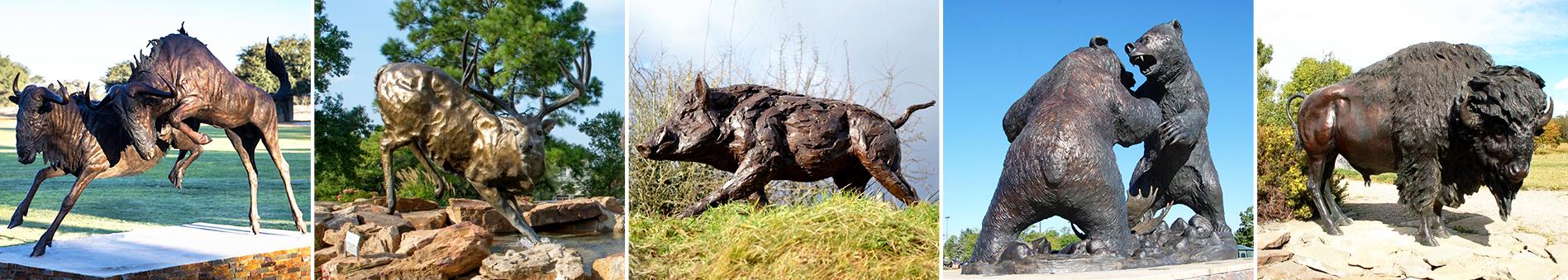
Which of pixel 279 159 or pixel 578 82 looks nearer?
pixel 578 82

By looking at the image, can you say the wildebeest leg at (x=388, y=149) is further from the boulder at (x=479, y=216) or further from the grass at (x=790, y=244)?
the grass at (x=790, y=244)

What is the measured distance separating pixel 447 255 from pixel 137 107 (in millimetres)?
2254

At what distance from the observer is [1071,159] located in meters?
4.48

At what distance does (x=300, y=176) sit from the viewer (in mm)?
7477

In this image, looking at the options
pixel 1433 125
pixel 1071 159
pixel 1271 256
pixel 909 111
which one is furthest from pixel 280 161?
pixel 1433 125

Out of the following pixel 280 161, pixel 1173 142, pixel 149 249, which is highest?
pixel 1173 142

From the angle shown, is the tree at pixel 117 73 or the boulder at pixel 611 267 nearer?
the boulder at pixel 611 267

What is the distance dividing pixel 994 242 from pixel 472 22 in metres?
2.74

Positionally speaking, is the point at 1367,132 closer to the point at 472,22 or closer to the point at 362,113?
the point at 472,22

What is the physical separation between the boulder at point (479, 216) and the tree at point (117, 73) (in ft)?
10.6

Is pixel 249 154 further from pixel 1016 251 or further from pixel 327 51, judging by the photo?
pixel 1016 251

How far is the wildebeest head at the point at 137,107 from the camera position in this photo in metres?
5.71

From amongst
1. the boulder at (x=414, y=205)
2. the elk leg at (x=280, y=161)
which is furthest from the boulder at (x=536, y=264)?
the elk leg at (x=280, y=161)

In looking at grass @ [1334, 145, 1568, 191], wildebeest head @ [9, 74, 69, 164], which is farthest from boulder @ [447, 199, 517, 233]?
grass @ [1334, 145, 1568, 191]
